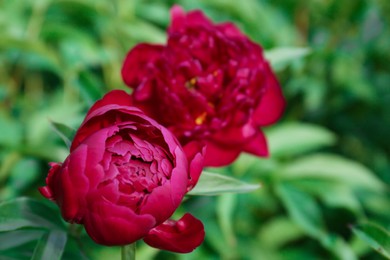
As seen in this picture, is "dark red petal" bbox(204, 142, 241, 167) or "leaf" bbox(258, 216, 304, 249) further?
"leaf" bbox(258, 216, 304, 249)

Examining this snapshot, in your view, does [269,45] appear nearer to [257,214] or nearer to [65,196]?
[257,214]

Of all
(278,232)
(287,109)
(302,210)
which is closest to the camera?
(302,210)

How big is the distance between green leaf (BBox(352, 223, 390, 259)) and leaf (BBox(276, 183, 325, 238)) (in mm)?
290

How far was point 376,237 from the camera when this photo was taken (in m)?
0.50

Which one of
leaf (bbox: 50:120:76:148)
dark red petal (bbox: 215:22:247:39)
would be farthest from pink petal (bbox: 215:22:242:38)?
leaf (bbox: 50:120:76:148)

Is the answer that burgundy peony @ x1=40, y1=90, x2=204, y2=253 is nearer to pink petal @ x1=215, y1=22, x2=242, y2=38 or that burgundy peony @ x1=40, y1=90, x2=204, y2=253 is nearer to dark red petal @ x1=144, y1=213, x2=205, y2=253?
dark red petal @ x1=144, y1=213, x2=205, y2=253

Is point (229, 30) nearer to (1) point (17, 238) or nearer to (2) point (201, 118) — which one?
(2) point (201, 118)

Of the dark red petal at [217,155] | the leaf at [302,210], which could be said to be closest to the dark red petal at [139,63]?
the dark red petal at [217,155]

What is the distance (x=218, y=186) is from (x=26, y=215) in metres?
0.19

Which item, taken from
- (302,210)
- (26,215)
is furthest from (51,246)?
(302,210)

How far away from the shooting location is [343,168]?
0.90 m

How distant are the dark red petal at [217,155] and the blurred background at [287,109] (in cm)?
19

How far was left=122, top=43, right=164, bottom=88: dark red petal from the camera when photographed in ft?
1.94

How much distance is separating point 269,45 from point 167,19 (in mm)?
215
